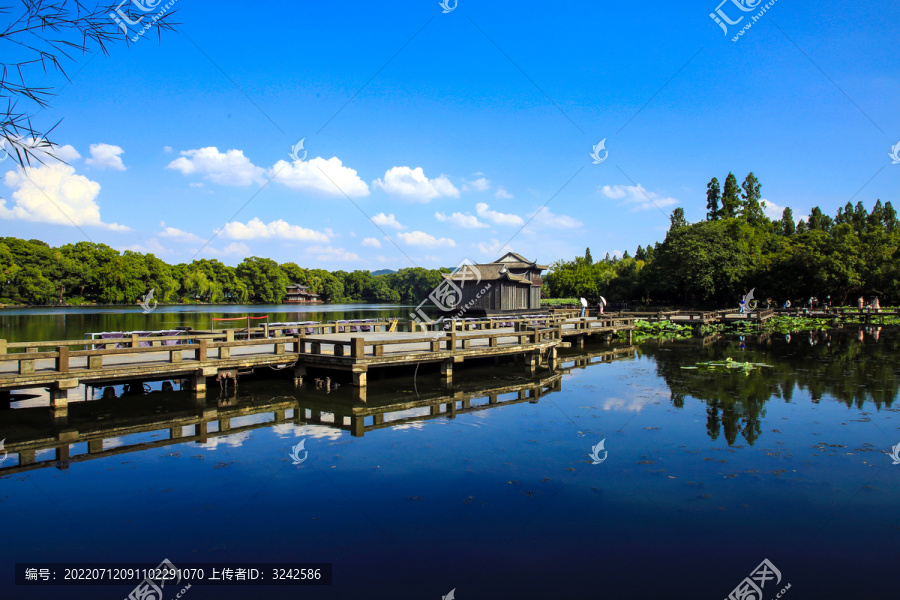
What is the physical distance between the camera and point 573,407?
1383 centimetres

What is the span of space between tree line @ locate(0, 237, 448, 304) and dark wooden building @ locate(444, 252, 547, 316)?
775 inches

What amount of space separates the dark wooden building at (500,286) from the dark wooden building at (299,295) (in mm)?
68694

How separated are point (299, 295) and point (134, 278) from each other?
40357 millimetres

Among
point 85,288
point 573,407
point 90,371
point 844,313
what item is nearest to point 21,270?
point 85,288

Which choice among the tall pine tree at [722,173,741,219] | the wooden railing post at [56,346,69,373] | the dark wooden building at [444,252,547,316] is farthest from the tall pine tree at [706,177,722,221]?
the wooden railing post at [56,346,69,373]

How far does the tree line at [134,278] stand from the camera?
227 ft

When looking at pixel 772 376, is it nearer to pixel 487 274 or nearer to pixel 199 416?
pixel 199 416

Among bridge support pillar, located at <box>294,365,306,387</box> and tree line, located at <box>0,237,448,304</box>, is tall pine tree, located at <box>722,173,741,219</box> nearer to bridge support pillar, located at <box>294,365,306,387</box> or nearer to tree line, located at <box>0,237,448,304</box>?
tree line, located at <box>0,237,448,304</box>

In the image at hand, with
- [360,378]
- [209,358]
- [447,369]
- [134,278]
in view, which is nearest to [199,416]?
[209,358]

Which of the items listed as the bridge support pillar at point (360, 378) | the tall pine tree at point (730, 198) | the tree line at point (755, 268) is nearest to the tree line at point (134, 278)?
the tree line at point (755, 268)

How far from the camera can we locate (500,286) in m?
48.9

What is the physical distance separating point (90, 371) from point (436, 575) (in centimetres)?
1061

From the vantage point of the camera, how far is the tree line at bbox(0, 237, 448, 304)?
69263 millimetres

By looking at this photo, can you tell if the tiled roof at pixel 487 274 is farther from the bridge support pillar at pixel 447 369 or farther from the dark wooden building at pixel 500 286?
the bridge support pillar at pixel 447 369
